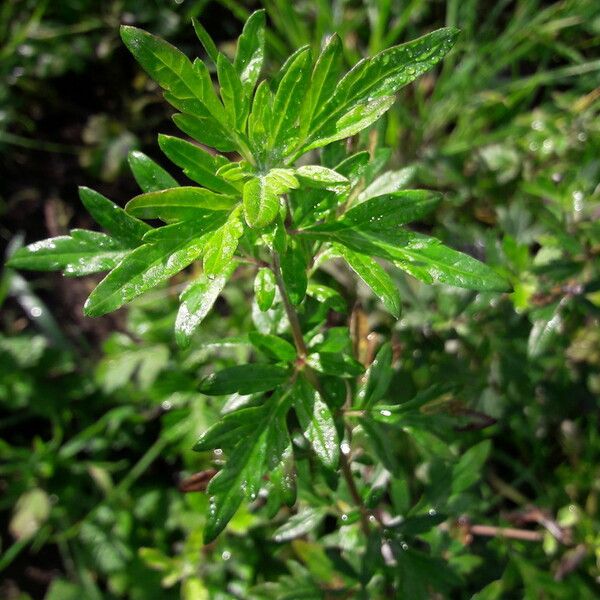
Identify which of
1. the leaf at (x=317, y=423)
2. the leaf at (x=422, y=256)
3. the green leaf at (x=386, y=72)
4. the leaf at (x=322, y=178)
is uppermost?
the green leaf at (x=386, y=72)

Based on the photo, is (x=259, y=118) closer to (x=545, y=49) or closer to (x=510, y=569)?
(x=510, y=569)

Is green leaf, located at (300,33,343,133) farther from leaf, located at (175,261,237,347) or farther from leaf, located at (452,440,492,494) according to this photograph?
leaf, located at (452,440,492,494)

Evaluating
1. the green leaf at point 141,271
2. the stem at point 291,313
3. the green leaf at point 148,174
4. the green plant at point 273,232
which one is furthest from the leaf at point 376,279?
the green leaf at point 148,174

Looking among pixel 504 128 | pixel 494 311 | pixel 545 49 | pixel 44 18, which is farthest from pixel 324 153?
pixel 44 18

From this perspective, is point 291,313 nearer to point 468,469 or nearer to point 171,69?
point 171,69

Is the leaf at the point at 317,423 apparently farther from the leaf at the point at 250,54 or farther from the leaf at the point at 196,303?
the leaf at the point at 250,54

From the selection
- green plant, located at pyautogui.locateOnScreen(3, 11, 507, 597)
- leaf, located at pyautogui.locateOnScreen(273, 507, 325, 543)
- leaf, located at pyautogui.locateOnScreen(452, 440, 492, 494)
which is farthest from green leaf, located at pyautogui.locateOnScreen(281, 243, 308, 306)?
leaf, located at pyautogui.locateOnScreen(452, 440, 492, 494)
